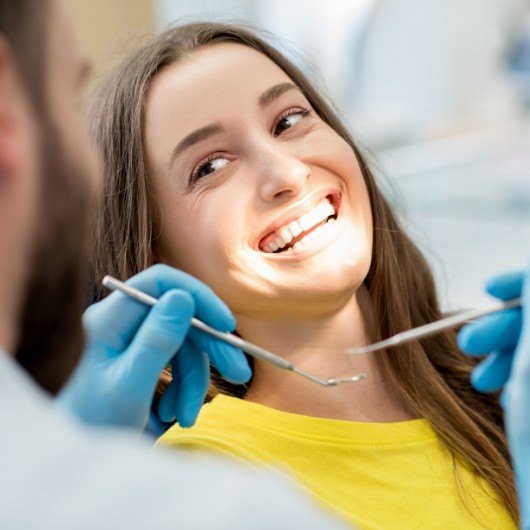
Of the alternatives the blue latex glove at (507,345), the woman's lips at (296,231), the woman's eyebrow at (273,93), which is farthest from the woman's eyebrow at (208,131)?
the blue latex glove at (507,345)

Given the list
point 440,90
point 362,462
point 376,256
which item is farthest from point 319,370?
point 440,90

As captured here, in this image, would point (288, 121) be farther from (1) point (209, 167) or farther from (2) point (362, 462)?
(2) point (362, 462)

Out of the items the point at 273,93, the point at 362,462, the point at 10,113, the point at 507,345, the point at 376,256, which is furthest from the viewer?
the point at 376,256

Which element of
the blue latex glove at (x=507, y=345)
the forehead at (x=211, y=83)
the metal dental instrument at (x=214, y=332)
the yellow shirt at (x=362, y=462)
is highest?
the forehead at (x=211, y=83)

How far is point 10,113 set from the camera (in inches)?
30.5

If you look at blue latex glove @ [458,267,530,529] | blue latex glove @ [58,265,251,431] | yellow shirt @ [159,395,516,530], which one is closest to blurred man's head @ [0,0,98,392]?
blue latex glove @ [58,265,251,431]

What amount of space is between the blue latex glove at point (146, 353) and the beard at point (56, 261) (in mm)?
318

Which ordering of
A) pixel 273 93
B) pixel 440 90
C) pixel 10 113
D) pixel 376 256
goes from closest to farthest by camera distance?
pixel 10 113
pixel 273 93
pixel 376 256
pixel 440 90

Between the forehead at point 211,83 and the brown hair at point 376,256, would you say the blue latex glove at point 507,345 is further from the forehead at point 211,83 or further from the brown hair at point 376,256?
the forehead at point 211,83

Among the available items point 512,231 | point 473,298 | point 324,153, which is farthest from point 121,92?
point 512,231

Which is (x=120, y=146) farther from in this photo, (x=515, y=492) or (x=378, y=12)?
(x=378, y=12)

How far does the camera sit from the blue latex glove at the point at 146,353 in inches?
48.8

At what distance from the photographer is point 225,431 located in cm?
142

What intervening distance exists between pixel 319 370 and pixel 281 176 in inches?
11.5
